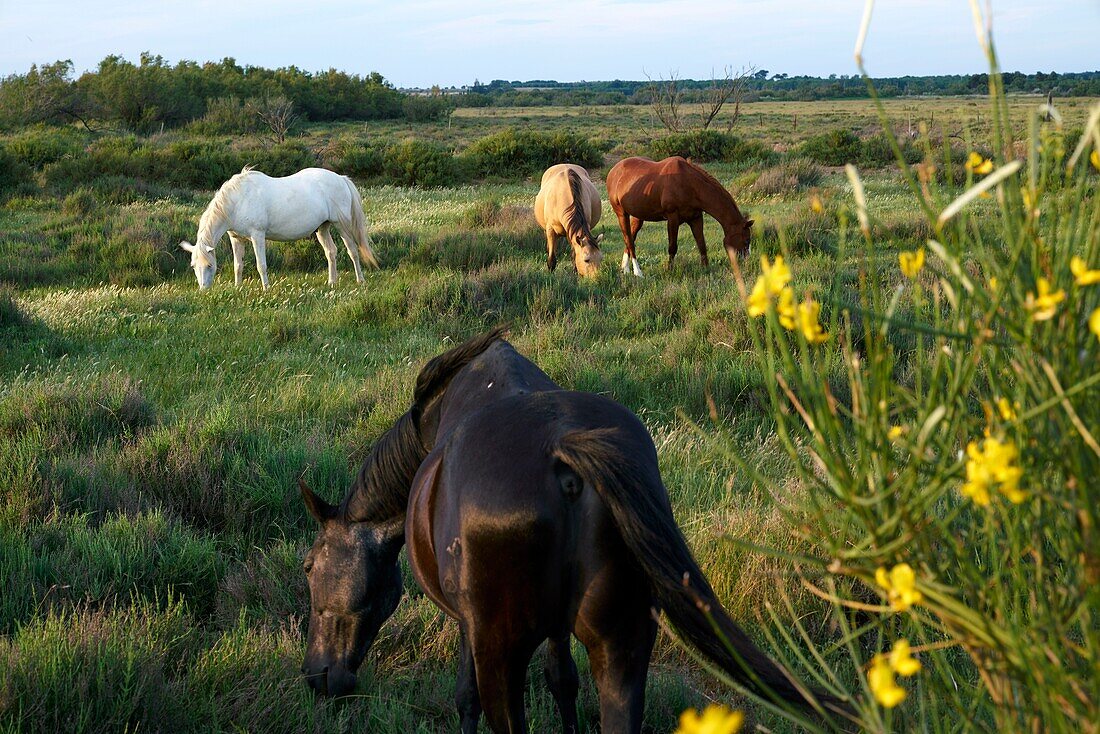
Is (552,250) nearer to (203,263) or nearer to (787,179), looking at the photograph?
(203,263)

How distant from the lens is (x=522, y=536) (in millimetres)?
2273

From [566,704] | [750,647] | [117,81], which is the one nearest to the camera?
[750,647]

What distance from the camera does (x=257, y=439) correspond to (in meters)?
5.66

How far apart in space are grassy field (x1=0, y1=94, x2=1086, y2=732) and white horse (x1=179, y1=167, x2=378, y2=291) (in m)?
0.38

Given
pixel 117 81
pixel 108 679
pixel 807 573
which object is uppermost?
pixel 117 81

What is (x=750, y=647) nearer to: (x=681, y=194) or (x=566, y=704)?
(x=566, y=704)

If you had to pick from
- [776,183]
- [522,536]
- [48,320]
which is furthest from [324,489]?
[776,183]

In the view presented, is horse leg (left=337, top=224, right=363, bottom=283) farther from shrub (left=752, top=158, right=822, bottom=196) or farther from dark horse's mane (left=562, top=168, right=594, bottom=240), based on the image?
shrub (left=752, top=158, right=822, bottom=196)

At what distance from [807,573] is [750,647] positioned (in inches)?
81.7

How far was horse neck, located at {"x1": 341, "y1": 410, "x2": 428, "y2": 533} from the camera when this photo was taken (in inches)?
127

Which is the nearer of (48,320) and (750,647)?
(750,647)

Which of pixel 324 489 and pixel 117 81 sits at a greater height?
pixel 117 81

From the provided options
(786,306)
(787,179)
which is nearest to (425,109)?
(787,179)

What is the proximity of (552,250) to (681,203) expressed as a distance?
1889 mm
